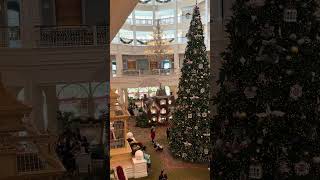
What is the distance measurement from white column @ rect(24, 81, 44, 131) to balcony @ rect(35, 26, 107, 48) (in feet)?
1.45

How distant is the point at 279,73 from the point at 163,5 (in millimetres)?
16404

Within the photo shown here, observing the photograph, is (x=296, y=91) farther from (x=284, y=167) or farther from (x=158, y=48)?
A: (x=158, y=48)

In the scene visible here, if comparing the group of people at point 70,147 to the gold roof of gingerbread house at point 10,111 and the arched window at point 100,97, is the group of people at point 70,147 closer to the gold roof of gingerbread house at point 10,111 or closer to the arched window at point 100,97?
the arched window at point 100,97

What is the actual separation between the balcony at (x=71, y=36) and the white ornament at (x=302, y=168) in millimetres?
2624

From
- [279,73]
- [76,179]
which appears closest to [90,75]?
[76,179]

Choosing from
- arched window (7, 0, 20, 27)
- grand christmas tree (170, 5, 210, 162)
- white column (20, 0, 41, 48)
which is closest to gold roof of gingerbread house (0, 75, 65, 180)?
white column (20, 0, 41, 48)

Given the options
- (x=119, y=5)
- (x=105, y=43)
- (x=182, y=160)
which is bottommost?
(x=182, y=160)

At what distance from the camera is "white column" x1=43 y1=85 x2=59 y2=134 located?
158 inches

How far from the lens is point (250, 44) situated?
4.47m

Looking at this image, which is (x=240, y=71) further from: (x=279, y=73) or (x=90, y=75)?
(x=90, y=75)

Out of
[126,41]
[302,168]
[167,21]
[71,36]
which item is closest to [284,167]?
[302,168]

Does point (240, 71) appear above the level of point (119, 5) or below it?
below

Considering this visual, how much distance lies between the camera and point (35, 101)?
3965mm

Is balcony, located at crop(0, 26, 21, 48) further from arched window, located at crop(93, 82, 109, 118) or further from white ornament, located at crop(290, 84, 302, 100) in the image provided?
white ornament, located at crop(290, 84, 302, 100)
